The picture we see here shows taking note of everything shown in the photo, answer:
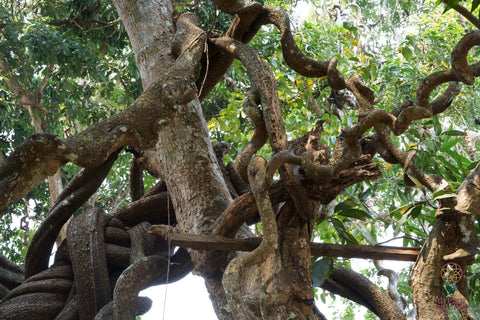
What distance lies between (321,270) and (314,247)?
22 centimetres

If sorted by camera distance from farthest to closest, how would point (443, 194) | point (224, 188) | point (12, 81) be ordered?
point (12, 81) < point (224, 188) < point (443, 194)

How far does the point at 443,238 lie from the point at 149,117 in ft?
2.67

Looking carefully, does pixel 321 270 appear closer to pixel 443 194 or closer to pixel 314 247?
pixel 314 247

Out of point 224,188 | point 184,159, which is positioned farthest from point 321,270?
point 184,159

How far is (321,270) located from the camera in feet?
5.37

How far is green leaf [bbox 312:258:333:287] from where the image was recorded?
162cm

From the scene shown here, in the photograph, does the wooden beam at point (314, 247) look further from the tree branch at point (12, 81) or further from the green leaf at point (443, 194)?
the tree branch at point (12, 81)

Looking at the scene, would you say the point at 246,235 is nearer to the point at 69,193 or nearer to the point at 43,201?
the point at 69,193

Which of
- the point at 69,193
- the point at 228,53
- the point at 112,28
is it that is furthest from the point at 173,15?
the point at 112,28

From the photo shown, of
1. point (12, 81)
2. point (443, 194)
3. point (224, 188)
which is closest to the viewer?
point (443, 194)

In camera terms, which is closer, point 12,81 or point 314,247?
point 314,247

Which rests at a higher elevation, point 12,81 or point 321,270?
point 12,81

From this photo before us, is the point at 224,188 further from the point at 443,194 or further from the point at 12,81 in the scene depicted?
the point at 12,81

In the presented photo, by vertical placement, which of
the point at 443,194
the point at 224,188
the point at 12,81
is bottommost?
the point at 443,194
